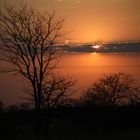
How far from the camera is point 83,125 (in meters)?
35.5

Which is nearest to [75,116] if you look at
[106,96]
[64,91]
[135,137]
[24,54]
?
[106,96]

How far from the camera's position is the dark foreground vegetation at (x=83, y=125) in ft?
48.0

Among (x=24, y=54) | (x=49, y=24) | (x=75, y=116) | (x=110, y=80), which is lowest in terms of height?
(x=75, y=116)

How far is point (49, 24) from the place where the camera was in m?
30.6

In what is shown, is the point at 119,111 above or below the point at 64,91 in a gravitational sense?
below

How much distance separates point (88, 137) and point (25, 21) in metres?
16.4

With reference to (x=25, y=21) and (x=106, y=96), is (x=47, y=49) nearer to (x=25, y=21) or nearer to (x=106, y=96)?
(x=25, y=21)

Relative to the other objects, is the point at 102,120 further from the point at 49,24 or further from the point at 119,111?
the point at 49,24

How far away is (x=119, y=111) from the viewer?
35.7 m

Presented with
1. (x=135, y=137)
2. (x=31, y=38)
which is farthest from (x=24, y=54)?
(x=135, y=137)

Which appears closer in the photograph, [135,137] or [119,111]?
[135,137]

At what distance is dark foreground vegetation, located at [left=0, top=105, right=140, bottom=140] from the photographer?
48.0 feet

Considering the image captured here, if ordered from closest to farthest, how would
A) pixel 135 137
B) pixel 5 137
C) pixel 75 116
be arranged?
pixel 5 137
pixel 135 137
pixel 75 116

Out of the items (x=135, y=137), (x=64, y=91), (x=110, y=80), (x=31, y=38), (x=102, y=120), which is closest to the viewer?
→ (x=135, y=137)
